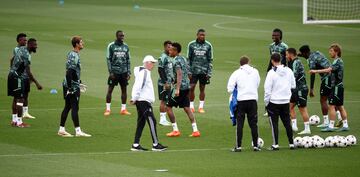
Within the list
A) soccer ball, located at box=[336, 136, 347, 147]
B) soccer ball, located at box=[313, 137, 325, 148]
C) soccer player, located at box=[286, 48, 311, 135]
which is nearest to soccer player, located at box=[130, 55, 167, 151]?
soccer ball, located at box=[313, 137, 325, 148]

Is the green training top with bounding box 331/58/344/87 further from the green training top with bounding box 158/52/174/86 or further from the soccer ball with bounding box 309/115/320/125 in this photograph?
the green training top with bounding box 158/52/174/86

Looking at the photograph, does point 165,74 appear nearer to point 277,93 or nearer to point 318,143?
point 277,93

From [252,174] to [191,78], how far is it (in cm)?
1050

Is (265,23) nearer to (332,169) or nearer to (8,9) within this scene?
(8,9)

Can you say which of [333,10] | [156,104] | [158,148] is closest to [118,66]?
[156,104]

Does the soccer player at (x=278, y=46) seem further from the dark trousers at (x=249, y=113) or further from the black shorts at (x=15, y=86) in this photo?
the black shorts at (x=15, y=86)

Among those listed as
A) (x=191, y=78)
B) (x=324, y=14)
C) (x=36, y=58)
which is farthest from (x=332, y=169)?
(x=324, y=14)

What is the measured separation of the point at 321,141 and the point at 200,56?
7494mm

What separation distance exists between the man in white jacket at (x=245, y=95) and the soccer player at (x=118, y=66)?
7290 millimetres

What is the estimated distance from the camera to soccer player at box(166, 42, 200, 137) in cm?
2712

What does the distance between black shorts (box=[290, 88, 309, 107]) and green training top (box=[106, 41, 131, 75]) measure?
6083mm

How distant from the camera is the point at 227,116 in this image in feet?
102

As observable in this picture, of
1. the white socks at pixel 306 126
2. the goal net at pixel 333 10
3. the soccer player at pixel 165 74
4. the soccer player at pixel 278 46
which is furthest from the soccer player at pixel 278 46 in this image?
the goal net at pixel 333 10

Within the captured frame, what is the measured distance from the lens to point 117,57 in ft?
103
